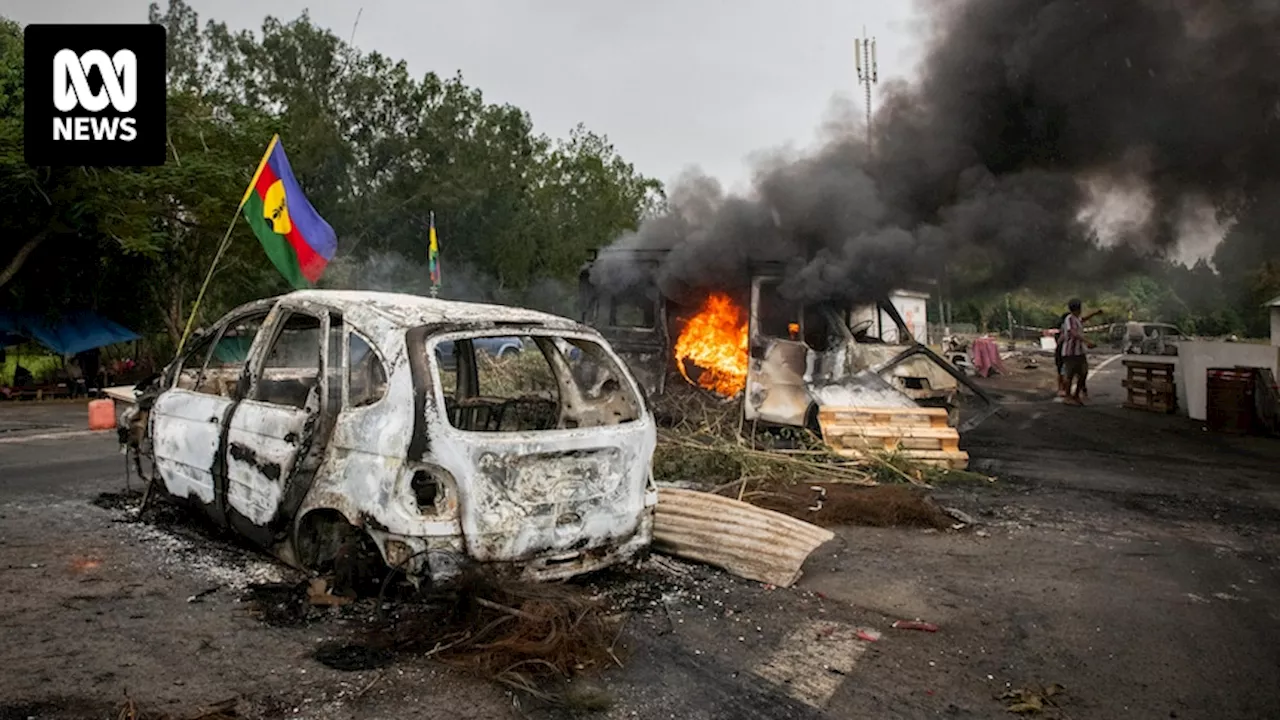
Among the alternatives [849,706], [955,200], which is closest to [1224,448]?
[955,200]

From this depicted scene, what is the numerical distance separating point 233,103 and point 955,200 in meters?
16.7

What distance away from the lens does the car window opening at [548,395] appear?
482 cm

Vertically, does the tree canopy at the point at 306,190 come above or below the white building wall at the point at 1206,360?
above

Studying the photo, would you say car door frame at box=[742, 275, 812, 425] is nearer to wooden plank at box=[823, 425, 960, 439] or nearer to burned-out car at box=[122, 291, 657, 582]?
wooden plank at box=[823, 425, 960, 439]

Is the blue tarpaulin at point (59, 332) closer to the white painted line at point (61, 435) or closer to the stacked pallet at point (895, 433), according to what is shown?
the white painted line at point (61, 435)

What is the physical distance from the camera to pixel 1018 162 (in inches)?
444

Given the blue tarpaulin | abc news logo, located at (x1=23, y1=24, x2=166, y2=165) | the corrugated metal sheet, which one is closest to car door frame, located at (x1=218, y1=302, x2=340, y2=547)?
the corrugated metal sheet

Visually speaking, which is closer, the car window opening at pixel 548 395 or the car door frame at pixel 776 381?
the car window opening at pixel 548 395

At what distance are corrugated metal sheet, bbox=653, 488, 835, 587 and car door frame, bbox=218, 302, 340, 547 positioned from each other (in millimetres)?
2115

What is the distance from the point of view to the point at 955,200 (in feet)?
37.0

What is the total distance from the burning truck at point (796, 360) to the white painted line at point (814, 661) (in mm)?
4270

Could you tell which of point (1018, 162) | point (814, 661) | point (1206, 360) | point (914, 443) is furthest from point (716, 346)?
point (1206, 360)

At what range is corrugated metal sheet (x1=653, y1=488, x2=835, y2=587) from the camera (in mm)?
4785

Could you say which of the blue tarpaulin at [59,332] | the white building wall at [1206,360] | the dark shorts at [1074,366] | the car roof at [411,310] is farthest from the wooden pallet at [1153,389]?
the blue tarpaulin at [59,332]
